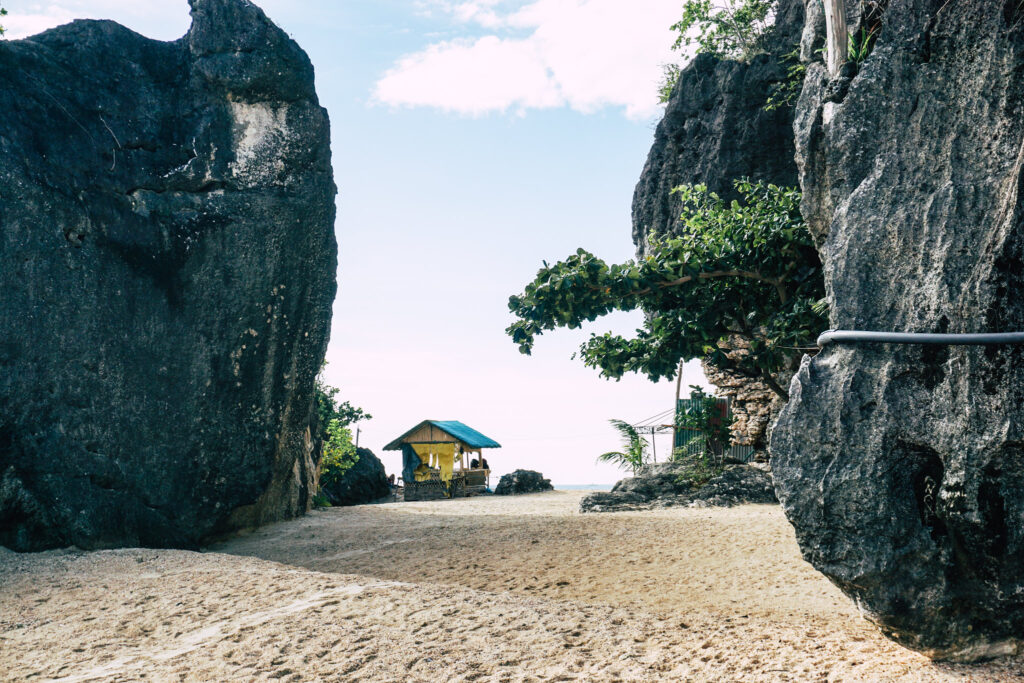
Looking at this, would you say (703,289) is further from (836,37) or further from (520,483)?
(520,483)

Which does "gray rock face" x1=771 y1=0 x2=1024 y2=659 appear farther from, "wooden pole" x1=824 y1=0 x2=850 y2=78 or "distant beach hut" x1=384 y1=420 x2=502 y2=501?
"distant beach hut" x1=384 y1=420 x2=502 y2=501

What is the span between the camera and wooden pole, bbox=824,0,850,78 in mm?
4320

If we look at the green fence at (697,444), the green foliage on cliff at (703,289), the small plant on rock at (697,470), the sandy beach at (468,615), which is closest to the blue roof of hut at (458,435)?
the green fence at (697,444)

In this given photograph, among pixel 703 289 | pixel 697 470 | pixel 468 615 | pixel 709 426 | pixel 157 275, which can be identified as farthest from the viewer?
pixel 709 426

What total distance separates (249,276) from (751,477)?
7830 millimetres

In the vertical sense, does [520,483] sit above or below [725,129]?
below

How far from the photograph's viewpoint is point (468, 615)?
441 cm

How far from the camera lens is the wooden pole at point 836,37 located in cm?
432

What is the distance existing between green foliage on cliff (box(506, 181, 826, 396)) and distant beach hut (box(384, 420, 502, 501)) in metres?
12.5

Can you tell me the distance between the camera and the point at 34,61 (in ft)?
25.7

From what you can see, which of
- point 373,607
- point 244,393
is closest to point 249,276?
point 244,393

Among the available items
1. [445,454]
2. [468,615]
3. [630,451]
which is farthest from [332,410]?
[468,615]

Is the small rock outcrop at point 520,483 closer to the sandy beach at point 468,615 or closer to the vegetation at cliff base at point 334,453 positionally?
the vegetation at cliff base at point 334,453

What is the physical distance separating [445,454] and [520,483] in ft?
11.6
